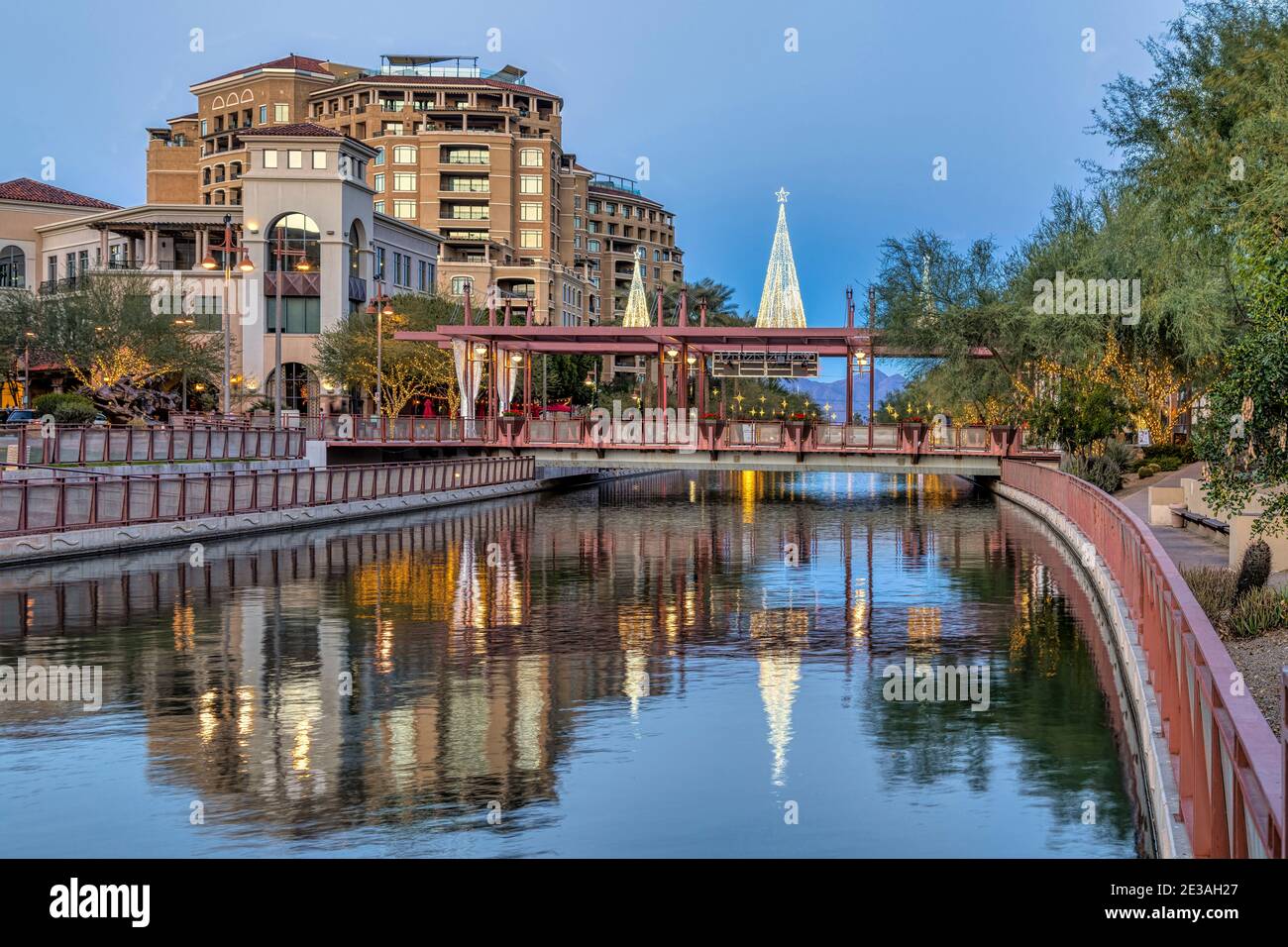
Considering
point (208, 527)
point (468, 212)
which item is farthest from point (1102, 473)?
point (468, 212)

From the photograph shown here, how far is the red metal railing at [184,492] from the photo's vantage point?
3064cm

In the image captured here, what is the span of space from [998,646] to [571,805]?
10192 mm

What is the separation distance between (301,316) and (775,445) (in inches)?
1678

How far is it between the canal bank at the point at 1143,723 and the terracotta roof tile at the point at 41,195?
95078mm

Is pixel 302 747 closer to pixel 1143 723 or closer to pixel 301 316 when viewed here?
pixel 1143 723

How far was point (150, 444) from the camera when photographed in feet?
158

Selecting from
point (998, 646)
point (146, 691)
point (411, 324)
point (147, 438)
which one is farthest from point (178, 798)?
point (411, 324)

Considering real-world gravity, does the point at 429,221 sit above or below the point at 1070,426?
above

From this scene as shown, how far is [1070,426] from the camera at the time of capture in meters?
49.1

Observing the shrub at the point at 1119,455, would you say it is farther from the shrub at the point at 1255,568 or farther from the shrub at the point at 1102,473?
the shrub at the point at 1255,568

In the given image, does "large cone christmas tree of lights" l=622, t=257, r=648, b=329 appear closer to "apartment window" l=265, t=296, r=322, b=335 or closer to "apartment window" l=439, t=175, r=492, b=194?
"apartment window" l=439, t=175, r=492, b=194

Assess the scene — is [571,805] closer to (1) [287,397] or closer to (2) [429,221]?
(1) [287,397]

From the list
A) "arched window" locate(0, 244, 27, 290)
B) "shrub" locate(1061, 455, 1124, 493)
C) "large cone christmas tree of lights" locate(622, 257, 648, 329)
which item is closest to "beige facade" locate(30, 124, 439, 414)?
"arched window" locate(0, 244, 27, 290)

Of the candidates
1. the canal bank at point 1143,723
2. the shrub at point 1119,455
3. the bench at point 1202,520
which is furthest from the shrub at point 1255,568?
the shrub at point 1119,455
